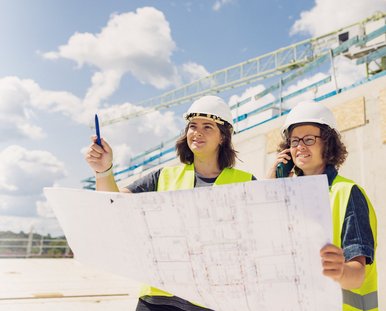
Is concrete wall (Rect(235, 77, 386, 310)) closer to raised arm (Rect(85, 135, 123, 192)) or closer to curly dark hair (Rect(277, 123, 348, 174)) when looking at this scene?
curly dark hair (Rect(277, 123, 348, 174))

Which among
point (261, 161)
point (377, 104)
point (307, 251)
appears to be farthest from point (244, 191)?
point (261, 161)

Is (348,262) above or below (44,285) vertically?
above

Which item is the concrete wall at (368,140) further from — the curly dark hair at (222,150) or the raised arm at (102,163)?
the raised arm at (102,163)

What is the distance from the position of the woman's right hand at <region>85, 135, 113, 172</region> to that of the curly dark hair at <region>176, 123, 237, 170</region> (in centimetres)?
55

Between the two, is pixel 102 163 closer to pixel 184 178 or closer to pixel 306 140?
pixel 184 178

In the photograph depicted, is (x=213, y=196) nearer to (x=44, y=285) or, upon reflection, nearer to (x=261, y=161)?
(x=44, y=285)

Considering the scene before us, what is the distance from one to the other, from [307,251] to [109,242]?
0.72 m

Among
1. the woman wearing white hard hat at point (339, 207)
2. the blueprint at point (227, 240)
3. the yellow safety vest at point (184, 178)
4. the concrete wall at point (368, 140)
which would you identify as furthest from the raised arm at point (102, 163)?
the concrete wall at point (368, 140)

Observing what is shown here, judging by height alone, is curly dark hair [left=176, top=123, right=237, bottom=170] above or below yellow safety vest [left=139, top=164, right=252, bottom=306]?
above

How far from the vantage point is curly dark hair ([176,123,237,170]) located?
228 centimetres

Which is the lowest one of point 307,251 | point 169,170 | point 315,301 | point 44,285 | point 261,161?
point 44,285

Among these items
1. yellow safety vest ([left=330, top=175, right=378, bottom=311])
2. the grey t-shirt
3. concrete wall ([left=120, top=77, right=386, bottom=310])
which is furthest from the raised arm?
concrete wall ([left=120, top=77, right=386, bottom=310])

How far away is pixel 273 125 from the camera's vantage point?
9102 millimetres

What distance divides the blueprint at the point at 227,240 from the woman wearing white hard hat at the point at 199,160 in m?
0.49
